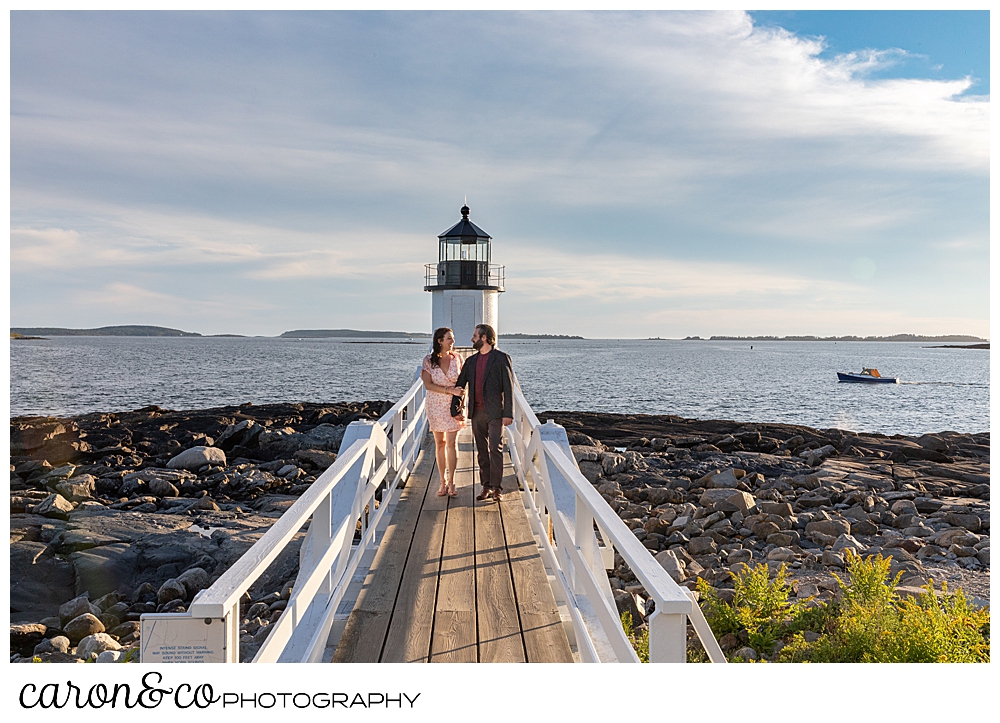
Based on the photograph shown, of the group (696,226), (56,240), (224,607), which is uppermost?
(696,226)

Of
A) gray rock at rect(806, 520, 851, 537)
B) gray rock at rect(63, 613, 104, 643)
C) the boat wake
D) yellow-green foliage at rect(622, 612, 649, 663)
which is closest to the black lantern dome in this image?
gray rock at rect(806, 520, 851, 537)

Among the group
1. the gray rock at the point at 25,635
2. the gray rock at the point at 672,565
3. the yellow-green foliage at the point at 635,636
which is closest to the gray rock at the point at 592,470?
the gray rock at the point at 672,565

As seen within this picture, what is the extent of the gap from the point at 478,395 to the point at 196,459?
41.2ft

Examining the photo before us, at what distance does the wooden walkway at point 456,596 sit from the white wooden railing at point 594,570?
174 millimetres

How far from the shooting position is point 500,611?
434 centimetres

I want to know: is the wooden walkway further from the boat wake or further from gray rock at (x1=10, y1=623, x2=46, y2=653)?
the boat wake

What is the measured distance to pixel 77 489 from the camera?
1391 centimetres

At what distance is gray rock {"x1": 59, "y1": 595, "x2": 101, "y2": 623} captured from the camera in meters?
7.87

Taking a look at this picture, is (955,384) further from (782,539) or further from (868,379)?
(782,539)

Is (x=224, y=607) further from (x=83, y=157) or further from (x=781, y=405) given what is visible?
(x=781, y=405)

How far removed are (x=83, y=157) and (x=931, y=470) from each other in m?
22.4

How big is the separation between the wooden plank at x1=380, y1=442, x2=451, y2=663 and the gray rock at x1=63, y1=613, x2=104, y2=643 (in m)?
3.88

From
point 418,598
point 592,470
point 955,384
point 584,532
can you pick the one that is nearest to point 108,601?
point 418,598

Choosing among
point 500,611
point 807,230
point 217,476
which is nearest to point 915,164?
point 500,611
